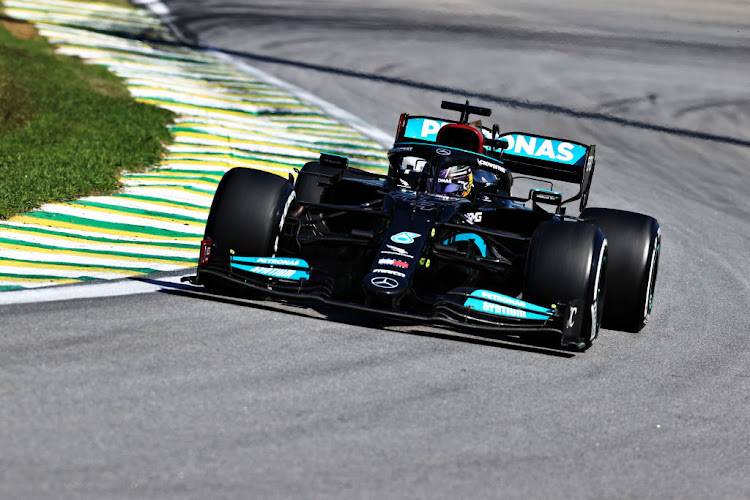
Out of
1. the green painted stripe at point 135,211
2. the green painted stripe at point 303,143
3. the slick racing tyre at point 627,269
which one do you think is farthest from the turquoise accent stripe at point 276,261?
the green painted stripe at point 303,143

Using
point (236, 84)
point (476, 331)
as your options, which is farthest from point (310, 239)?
point (236, 84)

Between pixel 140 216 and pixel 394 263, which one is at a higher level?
pixel 394 263

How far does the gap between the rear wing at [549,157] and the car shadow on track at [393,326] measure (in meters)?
2.68

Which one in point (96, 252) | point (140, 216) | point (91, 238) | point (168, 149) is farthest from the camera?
point (168, 149)

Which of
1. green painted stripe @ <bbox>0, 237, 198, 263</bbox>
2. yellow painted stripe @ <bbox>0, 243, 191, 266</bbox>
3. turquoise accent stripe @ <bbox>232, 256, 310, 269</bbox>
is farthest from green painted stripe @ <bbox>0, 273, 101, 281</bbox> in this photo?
turquoise accent stripe @ <bbox>232, 256, 310, 269</bbox>

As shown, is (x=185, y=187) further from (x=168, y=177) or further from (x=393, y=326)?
(x=393, y=326)

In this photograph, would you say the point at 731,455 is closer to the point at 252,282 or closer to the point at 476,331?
the point at 476,331

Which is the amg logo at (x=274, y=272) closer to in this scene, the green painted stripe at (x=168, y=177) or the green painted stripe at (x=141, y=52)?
the green painted stripe at (x=168, y=177)

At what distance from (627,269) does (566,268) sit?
1026 mm

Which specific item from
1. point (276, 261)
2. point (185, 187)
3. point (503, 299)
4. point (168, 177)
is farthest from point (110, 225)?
point (503, 299)

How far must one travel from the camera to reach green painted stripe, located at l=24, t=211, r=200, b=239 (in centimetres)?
1009

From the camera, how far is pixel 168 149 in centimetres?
1410

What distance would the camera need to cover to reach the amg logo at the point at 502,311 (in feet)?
23.8

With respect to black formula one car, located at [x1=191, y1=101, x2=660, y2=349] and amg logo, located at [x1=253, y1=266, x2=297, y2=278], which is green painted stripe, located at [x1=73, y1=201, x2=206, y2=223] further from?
amg logo, located at [x1=253, y1=266, x2=297, y2=278]
